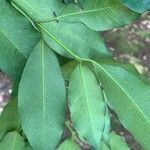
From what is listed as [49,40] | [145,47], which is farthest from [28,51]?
[145,47]

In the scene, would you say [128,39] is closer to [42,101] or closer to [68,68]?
[68,68]

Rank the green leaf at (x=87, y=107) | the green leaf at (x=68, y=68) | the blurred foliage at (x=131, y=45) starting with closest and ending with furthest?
the green leaf at (x=87, y=107), the green leaf at (x=68, y=68), the blurred foliage at (x=131, y=45)

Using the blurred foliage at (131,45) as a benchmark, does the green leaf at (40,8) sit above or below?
above

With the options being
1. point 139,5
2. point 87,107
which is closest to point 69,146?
point 87,107

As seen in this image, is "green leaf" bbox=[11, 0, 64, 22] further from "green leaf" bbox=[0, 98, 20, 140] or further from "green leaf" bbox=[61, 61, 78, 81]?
"green leaf" bbox=[0, 98, 20, 140]

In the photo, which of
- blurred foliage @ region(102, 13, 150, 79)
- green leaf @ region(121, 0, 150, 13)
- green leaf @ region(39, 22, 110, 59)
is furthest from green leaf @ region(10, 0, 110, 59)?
blurred foliage @ region(102, 13, 150, 79)

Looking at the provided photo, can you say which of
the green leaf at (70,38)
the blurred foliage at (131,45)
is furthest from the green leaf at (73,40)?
the blurred foliage at (131,45)

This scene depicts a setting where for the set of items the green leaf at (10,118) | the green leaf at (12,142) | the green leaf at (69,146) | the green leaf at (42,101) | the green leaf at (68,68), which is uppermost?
the green leaf at (42,101)

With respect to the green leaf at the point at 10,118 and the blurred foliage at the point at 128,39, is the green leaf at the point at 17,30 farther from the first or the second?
the blurred foliage at the point at 128,39

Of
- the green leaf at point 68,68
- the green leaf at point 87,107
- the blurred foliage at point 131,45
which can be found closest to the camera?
the green leaf at point 87,107
